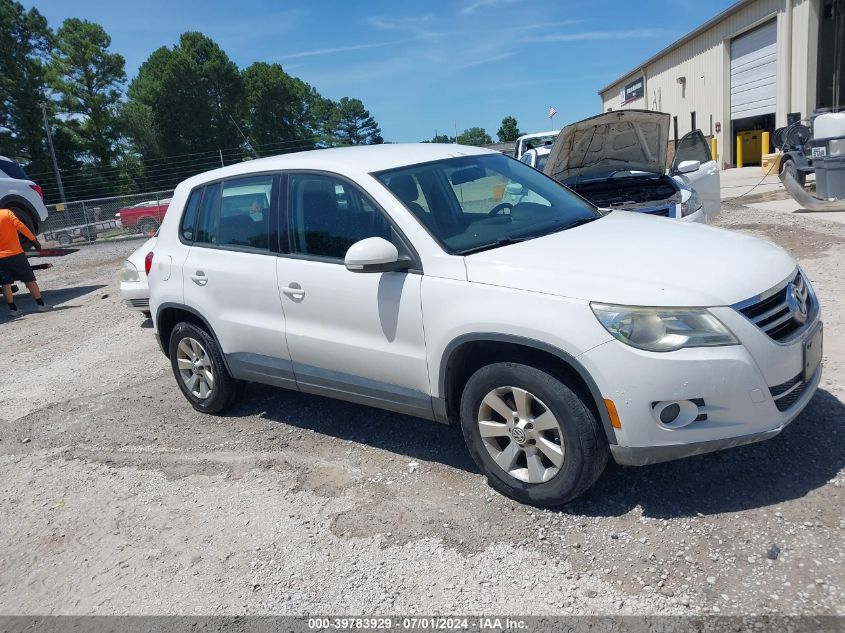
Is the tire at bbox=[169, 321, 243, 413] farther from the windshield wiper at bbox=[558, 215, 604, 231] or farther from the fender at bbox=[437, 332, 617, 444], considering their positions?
the windshield wiper at bbox=[558, 215, 604, 231]

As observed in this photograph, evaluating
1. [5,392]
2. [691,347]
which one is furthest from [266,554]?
[5,392]

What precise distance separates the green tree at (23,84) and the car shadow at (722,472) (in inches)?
1677

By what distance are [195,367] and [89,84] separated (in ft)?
160

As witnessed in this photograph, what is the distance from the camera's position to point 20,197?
1359cm

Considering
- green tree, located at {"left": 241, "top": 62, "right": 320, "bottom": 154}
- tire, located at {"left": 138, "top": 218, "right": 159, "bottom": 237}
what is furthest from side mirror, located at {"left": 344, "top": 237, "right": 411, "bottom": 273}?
green tree, located at {"left": 241, "top": 62, "right": 320, "bottom": 154}

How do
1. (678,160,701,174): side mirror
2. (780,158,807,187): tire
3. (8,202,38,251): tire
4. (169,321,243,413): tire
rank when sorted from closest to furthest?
1. (169,321,243,413): tire
2. (678,160,701,174): side mirror
3. (780,158,807,187): tire
4. (8,202,38,251): tire

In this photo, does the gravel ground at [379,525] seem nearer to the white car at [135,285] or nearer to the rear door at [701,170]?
the white car at [135,285]

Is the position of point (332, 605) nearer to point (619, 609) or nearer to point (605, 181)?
point (619, 609)

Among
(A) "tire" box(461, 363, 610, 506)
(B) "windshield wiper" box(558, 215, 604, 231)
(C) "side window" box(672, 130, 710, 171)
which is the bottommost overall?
(A) "tire" box(461, 363, 610, 506)

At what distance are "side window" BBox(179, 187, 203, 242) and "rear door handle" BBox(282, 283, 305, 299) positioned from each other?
4.00ft

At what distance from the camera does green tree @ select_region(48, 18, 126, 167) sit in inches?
1738

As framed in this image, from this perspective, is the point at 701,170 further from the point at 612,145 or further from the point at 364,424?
the point at 364,424

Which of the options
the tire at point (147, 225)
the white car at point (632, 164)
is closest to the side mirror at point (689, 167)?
the white car at point (632, 164)

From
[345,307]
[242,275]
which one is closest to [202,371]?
[242,275]
